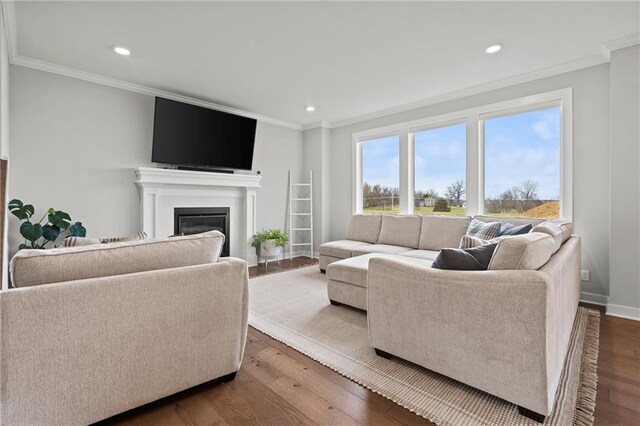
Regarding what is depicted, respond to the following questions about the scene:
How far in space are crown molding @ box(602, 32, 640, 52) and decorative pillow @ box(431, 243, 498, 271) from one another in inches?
104

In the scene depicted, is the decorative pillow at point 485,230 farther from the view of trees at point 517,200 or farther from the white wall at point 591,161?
the white wall at point 591,161

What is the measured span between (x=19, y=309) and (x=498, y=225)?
12.0ft

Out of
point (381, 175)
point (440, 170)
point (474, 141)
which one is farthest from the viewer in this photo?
point (381, 175)

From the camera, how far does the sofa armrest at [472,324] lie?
1404mm

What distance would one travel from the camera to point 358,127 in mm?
5387

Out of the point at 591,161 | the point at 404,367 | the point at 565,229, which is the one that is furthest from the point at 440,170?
the point at 404,367

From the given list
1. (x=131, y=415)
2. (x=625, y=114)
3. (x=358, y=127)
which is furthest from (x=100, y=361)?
(x=358, y=127)

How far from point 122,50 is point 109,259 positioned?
97.9 inches

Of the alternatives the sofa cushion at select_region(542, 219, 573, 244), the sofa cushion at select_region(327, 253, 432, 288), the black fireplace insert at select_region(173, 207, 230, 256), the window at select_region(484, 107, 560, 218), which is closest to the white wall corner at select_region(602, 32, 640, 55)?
the window at select_region(484, 107, 560, 218)

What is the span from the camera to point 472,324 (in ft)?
5.14

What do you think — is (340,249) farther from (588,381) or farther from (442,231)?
(588,381)

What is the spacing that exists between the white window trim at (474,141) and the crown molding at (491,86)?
0.66ft

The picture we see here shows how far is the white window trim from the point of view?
3338 millimetres

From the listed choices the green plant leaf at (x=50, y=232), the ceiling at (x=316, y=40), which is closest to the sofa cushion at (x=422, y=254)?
the ceiling at (x=316, y=40)
